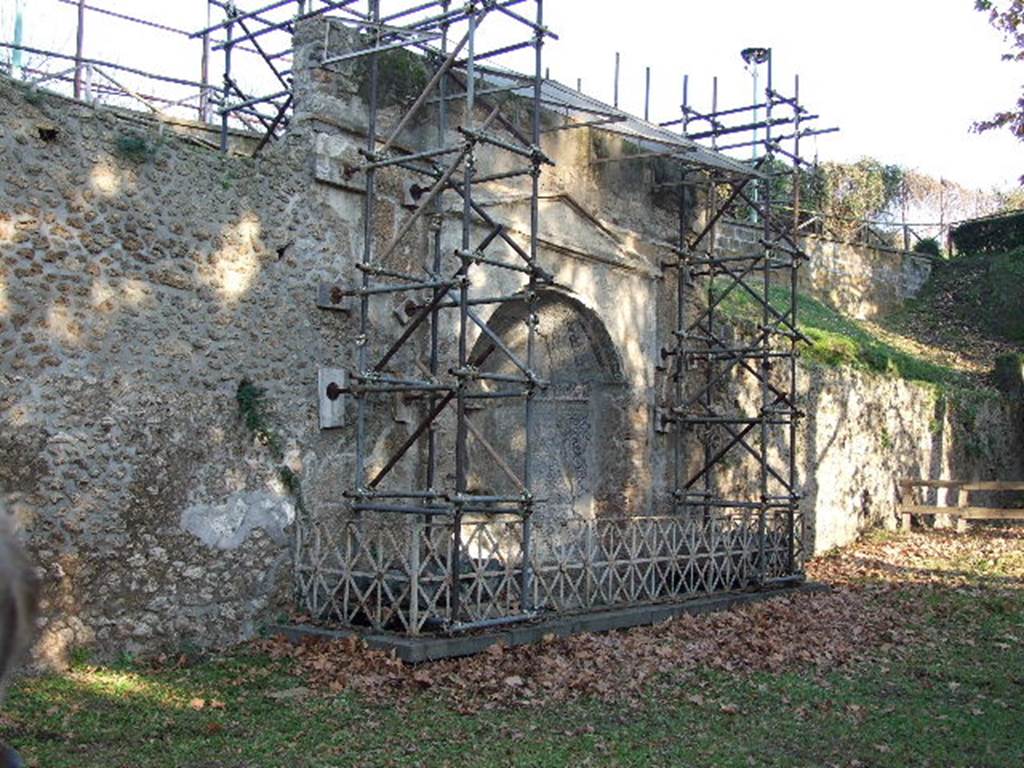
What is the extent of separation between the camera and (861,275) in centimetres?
2927

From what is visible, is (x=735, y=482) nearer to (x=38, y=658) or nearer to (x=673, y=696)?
(x=673, y=696)

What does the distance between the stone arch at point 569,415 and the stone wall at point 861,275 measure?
43.9ft

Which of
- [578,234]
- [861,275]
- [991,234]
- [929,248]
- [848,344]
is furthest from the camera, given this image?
[929,248]

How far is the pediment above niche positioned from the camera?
Result: 12.9 metres

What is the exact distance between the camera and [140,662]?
29.2ft

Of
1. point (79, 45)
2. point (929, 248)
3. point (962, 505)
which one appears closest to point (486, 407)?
point (79, 45)

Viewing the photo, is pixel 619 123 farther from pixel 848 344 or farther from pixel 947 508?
pixel 947 508

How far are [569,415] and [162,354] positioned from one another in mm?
6807

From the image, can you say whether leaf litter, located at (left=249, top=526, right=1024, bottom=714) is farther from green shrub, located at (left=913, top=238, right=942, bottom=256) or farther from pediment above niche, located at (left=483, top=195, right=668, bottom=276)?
green shrub, located at (left=913, top=238, right=942, bottom=256)

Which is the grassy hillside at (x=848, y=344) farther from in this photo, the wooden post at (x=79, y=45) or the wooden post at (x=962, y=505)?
the wooden post at (x=79, y=45)

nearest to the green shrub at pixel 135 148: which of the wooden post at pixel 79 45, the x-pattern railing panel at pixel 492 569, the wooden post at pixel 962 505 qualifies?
the x-pattern railing panel at pixel 492 569

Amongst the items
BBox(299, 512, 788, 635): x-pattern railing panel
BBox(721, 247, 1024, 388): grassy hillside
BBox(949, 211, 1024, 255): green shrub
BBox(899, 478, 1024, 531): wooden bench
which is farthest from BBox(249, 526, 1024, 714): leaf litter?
BBox(949, 211, 1024, 255): green shrub

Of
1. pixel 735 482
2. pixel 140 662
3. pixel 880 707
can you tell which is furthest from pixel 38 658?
pixel 735 482

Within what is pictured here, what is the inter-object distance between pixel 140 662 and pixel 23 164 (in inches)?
150
